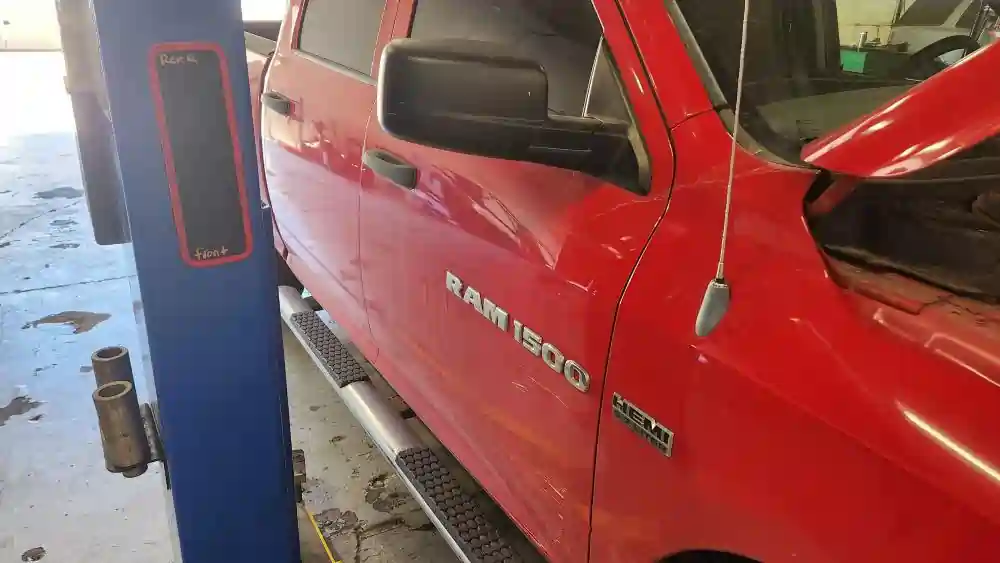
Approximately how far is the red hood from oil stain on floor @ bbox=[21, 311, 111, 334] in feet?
12.1

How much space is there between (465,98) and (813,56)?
30.4 inches

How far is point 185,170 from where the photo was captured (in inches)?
54.1

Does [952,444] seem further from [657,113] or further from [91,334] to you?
[91,334]

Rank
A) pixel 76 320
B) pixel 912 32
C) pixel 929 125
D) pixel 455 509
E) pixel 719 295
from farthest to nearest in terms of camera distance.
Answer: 1. pixel 76 320
2. pixel 912 32
3. pixel 455 509
4. pixel 719 295
5. pixel 929 125

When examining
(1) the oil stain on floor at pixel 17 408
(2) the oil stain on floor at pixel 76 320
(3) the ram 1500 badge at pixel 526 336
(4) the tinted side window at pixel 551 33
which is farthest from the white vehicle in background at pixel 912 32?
(2) the oil stain on floor at pixel 76 320

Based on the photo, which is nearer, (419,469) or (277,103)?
(419,469)

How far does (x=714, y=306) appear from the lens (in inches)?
39.0

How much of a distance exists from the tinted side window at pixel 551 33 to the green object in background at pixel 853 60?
0.58 meters

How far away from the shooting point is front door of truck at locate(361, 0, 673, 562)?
122cm

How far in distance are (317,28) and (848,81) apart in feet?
6.10

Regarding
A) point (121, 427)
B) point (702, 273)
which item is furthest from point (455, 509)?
point (702, 273)

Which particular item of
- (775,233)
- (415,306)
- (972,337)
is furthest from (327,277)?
(972,337)

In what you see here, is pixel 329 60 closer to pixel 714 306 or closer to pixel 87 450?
pixel 87 450

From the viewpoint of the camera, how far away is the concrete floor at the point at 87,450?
7.35ft
